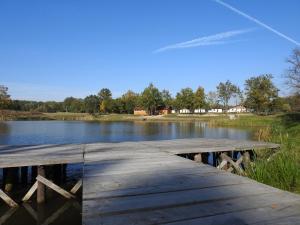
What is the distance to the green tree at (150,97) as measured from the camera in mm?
94875

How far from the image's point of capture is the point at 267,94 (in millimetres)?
70125

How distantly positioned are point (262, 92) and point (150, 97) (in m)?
34.0

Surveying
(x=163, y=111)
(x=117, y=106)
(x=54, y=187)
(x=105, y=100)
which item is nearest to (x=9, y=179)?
(x=54, y=187)

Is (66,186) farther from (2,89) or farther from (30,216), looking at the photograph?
(2,89)

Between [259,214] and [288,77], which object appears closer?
[259,214]

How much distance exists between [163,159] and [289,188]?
3.02m

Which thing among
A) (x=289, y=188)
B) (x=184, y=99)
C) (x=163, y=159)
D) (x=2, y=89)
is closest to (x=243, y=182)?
(x=289, y=188)

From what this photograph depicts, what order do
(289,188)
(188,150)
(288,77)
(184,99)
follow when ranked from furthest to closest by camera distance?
1. (184,99)
2. (288,77)
3. (188,150)
4. (289,188)

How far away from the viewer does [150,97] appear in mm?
95250

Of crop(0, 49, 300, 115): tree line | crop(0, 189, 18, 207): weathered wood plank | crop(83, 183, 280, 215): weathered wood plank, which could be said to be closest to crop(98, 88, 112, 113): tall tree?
crop(0, 49, 300, 115): tree line

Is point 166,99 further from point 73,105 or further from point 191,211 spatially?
point 191,211

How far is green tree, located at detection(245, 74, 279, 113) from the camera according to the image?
69562 mm

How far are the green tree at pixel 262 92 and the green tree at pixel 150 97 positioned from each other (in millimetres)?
30240

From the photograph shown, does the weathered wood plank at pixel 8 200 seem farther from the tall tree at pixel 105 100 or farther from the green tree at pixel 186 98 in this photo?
the tall tree at pixel 105 100
